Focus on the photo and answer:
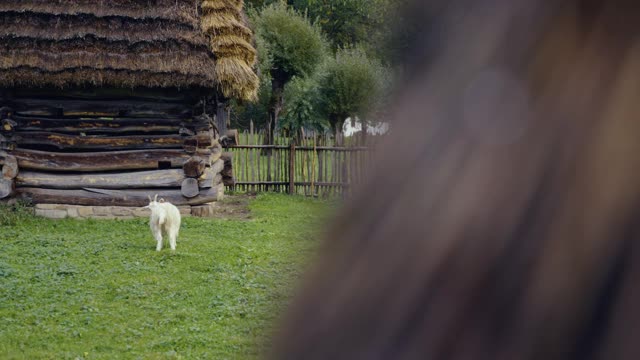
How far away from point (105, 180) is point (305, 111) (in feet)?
47.0

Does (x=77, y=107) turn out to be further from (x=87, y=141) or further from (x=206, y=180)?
(x=206, y=180)

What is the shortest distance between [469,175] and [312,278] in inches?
4.1

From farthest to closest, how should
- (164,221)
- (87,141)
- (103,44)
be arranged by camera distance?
(87,141) → (103,44) → (164,221)

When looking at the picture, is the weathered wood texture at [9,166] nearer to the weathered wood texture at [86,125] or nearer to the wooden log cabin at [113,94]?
the wooden log cabin at [113,94]

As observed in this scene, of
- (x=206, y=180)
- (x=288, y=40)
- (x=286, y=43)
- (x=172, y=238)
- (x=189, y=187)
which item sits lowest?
(x=172, y=238)

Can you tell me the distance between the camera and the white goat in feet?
32.1

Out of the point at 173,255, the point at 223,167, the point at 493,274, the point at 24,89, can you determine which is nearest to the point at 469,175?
the point at 493,274

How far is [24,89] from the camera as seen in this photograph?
483 inches

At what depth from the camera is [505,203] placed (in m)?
0.34

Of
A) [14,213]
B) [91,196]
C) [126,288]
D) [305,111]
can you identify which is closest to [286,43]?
[305,111]

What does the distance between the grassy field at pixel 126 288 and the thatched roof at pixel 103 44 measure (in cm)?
245

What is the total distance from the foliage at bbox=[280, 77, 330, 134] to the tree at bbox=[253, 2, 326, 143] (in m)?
0.99

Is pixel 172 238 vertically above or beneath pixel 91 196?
beneath

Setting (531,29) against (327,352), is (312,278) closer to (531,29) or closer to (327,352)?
(327,352)
